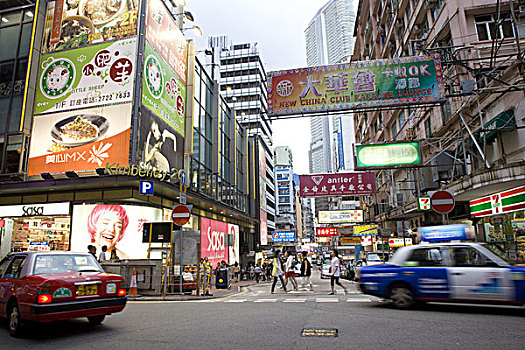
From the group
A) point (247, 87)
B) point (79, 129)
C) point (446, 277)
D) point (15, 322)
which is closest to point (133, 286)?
point (15, 322)

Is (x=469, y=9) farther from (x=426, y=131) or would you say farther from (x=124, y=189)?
(x=124, y=189)

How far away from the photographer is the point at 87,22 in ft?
70.3

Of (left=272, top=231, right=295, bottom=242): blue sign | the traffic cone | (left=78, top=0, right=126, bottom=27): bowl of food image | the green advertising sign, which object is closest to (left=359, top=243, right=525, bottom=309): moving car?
the green advertising sign

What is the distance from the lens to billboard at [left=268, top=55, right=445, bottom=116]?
Result: 565 inches

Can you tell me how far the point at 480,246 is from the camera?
27.3ft

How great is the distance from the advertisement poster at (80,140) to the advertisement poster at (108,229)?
7.90 ft

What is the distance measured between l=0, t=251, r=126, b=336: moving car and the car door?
7055 mm

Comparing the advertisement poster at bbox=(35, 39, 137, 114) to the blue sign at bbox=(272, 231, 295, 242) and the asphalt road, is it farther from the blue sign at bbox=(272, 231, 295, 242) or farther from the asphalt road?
the blue sign at bbox=(272, 231, 295, 242)

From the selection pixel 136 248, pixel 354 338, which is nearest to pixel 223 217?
pixel 136 248

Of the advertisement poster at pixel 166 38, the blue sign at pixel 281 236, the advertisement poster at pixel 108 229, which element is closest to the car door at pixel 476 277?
the advertisement poster at pixel 108 229

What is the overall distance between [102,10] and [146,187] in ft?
35.8

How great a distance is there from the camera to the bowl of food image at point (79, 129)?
19.5m

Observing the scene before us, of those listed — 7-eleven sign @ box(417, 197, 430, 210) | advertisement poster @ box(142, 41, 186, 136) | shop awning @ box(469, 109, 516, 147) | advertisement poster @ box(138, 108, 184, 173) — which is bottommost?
7-eleven sign @ box(417, 197, 430, 210)

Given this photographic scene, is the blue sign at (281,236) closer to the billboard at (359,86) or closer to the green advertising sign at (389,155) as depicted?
the green advertising sign at (389,155)
